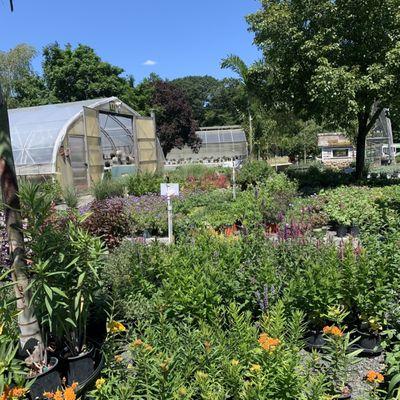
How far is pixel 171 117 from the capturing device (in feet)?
127

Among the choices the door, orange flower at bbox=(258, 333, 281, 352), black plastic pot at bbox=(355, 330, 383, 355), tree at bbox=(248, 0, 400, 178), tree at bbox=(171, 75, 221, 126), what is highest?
tree at bbox=(171, 75, 221, 126)

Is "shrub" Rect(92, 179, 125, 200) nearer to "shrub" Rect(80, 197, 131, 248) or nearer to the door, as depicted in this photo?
the door

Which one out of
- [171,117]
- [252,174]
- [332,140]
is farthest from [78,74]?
[332,140]

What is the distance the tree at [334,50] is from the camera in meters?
11.0

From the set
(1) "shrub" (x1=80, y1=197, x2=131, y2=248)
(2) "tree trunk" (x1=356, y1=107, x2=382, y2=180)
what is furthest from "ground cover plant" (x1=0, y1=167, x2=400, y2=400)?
(2) "tree trunk" (x1=356, y1=107, x2=382, y2=180)

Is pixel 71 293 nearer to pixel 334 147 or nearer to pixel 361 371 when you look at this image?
pixel 361 371

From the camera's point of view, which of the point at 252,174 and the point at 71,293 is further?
the point at 252,174

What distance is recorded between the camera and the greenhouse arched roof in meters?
15.9

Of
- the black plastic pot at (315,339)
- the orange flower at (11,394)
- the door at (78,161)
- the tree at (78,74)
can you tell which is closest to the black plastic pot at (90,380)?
the orange flower at (11,394)

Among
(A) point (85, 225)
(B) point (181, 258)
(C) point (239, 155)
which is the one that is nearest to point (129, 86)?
→ (C) point (239, 155)

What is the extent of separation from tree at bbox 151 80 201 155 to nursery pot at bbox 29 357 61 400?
35.6 meters

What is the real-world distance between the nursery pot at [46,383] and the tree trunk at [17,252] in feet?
0.55

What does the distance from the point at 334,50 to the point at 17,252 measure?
10989mm

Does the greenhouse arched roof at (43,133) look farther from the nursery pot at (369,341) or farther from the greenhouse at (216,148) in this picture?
the greenhouse at (216,148)
